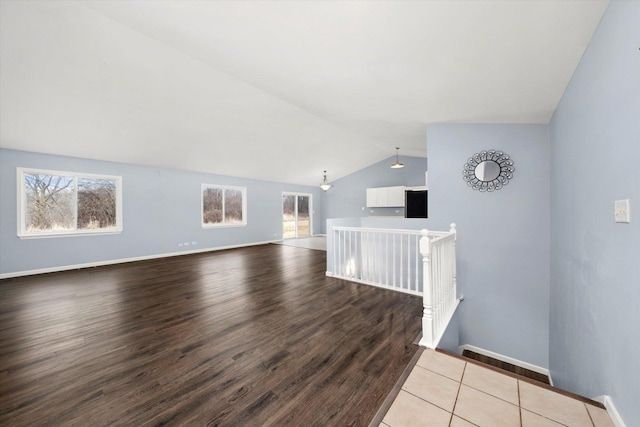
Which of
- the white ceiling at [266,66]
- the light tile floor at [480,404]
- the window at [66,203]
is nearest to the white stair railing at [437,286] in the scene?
the light tile floor at [480,404]

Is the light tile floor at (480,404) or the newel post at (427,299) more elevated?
the newel post at (427,299)

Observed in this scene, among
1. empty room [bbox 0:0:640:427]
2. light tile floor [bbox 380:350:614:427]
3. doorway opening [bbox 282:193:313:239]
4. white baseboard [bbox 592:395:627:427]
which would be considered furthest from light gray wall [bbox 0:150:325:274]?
white baseboard [bbox 592:395:627:427]

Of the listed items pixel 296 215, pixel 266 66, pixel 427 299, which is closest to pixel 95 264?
pixel 266 66

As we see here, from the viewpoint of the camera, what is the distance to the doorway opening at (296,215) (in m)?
10.1

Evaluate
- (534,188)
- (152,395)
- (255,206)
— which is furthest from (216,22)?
(255,206)

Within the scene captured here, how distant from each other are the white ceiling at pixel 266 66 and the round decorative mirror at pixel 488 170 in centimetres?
52

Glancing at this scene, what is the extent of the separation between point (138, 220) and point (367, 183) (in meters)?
7.79

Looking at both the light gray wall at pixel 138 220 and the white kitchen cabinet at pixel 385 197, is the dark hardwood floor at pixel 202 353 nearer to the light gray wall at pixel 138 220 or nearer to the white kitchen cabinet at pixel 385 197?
the light gray wall at pixel 138 220

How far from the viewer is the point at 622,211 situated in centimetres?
140

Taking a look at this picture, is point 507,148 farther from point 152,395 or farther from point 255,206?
point 255,206

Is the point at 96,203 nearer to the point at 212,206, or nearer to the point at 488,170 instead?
the point at 212,206

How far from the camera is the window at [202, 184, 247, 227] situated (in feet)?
24.8

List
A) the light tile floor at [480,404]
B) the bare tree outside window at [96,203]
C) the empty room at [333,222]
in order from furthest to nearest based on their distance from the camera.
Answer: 1. the bare tree outside window at [96,203]
2. the empty room at [333,222]
3. the light tile floor at [480,404]

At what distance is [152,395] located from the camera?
5.27ft
